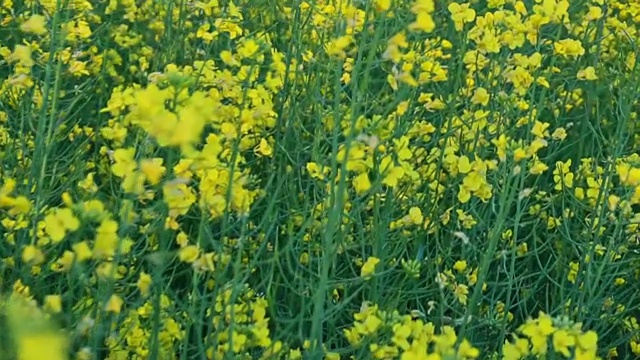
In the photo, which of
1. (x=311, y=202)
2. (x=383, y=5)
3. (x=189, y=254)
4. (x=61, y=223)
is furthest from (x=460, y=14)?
(x=61, y=223)

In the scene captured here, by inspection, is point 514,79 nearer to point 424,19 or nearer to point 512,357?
point 424,19

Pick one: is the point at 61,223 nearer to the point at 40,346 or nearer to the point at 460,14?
the point at 40,346

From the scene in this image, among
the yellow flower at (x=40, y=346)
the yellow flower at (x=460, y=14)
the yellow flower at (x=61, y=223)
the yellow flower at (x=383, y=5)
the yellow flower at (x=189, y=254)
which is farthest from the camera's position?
the yellow flower at (x=460, y=14)

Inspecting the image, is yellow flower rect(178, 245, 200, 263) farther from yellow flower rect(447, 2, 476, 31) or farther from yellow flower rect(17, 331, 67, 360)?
yellow flower rect(447, 2, 476, 31)

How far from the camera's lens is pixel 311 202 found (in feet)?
8.50

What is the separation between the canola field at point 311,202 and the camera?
1.62 meters

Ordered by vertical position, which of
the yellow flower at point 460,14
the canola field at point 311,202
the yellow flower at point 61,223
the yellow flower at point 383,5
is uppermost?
the yellow flower at point 383,5

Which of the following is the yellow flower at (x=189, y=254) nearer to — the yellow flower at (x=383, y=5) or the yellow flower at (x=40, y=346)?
the yellow flower at (x=383, y=5)

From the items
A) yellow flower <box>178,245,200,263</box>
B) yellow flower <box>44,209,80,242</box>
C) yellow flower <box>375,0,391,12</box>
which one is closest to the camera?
yellow flower <box>44,209,80,242</box>

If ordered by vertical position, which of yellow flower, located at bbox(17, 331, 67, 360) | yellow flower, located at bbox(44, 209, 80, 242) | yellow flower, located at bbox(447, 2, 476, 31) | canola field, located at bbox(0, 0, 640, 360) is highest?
yellow flower, located at bbox(17, 331, 67, 360)

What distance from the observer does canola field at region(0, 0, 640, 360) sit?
1.62 meters

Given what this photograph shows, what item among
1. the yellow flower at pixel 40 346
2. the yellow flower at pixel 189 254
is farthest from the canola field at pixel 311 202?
the yellow flower at pixel 40 346

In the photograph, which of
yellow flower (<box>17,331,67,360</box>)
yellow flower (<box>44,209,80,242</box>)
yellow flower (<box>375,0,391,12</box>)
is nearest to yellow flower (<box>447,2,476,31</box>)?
yellow flower (<box>375,0,391,12</box>)

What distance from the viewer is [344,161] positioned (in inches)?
61.7
